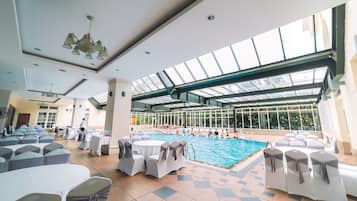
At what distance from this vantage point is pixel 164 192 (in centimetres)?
267

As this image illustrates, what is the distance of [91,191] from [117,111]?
4969 mm

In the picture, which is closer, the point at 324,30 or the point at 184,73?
the point at 324,30

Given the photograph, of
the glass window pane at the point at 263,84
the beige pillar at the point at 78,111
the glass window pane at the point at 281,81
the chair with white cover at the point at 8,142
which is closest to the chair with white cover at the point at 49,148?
the chair with white cover at the point at 8,142

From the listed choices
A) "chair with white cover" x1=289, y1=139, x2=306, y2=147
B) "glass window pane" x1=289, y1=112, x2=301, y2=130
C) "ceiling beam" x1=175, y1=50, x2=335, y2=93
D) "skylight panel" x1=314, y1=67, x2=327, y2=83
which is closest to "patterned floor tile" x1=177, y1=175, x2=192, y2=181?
"chair with white cover" x1=289, y1=139, x2=306, y2=147

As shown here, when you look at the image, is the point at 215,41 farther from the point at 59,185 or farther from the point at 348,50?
the point at 59,185

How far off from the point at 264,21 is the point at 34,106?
20.8 metres

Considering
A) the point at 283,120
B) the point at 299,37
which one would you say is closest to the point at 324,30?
the point at 299,37

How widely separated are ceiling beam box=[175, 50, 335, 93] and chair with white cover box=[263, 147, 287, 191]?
9.60ft

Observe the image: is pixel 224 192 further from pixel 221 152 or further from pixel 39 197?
pixel 221 152

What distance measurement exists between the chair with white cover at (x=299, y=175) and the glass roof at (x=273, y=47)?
3.07 metres

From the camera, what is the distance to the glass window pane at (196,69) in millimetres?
5863

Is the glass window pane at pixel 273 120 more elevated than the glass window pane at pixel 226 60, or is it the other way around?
the glass window pane at pixel 226 60

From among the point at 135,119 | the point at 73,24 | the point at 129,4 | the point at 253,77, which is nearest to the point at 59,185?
the point at 129,4

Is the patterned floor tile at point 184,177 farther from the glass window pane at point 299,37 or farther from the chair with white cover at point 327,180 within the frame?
the glass window pane at point 299,37
